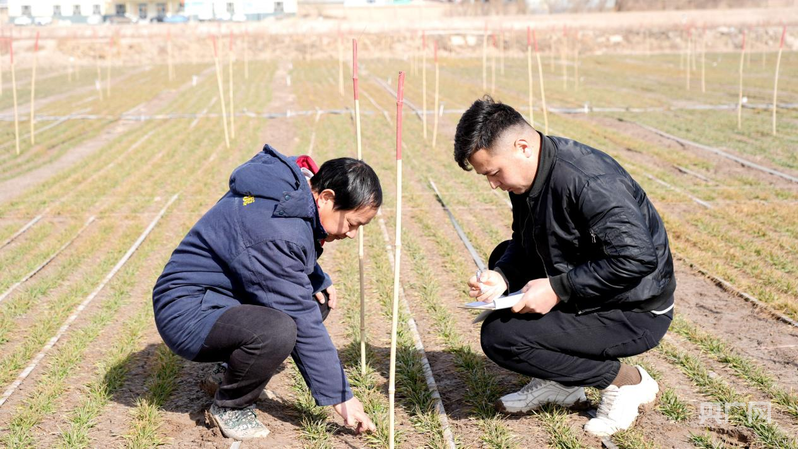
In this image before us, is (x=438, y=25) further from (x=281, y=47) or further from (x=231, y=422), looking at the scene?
(x=231, y=422)

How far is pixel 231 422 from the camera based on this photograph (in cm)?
346

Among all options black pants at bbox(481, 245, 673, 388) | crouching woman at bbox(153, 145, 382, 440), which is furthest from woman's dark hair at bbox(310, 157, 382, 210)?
black pants at bbox(481, 245, 673, 388)

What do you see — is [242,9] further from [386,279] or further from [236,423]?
[236,423]

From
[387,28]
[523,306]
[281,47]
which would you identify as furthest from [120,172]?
[387,28]

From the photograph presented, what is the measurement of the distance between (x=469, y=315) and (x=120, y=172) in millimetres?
7561

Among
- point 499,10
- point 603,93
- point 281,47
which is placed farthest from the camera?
point 499,10

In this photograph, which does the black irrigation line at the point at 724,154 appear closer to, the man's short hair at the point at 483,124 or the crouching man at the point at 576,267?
the crouching man at the point at 576,267

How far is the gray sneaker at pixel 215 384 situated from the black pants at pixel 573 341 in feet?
4.26

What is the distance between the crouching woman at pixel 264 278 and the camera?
3.12 meters

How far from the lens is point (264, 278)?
3.13m

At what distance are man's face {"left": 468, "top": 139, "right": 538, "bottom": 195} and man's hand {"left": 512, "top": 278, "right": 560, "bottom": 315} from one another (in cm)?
46

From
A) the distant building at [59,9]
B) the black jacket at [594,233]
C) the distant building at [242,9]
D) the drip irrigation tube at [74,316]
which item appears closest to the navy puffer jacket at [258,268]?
the black jacket at [594,233]

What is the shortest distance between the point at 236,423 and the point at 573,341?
1.61 metres

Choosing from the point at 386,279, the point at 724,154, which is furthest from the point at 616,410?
the point at 724,154
